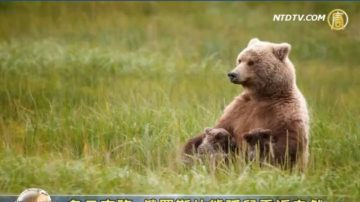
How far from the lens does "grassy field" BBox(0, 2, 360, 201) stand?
5664 millimetres

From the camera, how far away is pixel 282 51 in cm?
579

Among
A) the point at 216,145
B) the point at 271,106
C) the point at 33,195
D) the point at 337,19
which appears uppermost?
the point at 337,19

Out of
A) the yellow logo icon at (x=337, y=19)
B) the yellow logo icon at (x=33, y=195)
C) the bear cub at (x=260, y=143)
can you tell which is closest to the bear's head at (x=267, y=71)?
the bear cub at (x=260, y=143)

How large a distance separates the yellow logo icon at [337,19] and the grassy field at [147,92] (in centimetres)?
5

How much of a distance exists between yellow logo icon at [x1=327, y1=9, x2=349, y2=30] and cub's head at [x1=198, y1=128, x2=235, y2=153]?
43.9 inches

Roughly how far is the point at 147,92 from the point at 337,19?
1.35m

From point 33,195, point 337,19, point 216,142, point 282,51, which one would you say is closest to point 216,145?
point 216,142

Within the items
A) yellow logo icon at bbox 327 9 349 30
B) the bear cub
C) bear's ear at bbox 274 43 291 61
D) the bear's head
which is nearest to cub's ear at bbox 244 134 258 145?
the bear cub

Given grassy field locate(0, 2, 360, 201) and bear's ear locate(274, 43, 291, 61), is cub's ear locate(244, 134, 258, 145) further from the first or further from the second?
bear's ear locate(274, 43, 291, 61)

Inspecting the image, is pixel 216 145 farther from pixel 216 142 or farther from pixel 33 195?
pixel 33 195

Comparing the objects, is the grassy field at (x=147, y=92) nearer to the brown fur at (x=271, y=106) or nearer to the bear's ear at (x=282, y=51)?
the brown fur at (x=271, y=106)

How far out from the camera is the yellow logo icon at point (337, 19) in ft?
20.7

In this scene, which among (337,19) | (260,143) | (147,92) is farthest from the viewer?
(147,92)

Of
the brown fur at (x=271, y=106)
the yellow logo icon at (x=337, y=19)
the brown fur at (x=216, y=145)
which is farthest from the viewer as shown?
the yellow logo icon at (x=337, y=19)
